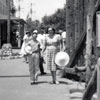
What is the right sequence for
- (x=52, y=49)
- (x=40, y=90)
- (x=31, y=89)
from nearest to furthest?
1. (x=40, y=90)
2. (x=31, y=89)
3. (x=52, y=49)

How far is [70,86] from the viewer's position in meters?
11.4

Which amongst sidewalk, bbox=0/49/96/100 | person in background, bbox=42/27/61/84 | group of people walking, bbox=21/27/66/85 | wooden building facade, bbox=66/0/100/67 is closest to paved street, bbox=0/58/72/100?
sidewalk, bbox=0/49/96/100

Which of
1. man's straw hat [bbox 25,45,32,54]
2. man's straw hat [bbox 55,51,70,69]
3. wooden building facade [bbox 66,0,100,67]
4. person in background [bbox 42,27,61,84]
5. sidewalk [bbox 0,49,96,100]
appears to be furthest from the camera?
wooden building facade [bbox 66,0,100,67]

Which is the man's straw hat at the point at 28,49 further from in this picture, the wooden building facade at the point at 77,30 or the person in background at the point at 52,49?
the wooden building facade at the point at 77,30

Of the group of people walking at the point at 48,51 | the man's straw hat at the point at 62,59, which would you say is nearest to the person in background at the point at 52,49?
the group of people walking at the point at 48,51

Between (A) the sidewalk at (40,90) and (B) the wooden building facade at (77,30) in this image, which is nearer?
(A) the sidewalk at (40,90)

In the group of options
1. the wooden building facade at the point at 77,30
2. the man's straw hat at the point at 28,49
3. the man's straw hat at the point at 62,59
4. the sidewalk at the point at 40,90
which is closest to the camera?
the sidewalk at the point at 40,90

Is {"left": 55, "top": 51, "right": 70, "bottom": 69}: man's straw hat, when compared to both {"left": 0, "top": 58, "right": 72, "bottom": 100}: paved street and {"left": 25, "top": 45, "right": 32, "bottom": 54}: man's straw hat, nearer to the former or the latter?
{"left": 0, "top": 58, "right": 72, "bottom": 100}: paved street

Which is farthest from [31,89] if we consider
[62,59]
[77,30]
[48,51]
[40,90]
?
[77,30]

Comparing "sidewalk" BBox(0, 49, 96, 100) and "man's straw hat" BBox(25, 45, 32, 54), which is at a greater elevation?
"man's straw hat" BBox(25, 45, 32, 54)

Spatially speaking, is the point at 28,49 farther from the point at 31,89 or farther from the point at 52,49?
the point at 31,89

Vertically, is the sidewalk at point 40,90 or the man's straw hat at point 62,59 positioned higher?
the man's straw hat at point 62,59

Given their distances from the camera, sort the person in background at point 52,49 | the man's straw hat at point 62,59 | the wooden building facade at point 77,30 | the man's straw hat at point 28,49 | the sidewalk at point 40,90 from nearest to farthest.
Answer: the sidewalk at point 40,90
the man's straw hat at point 62,59
the person in background at point 52,49
the man's straw hat at point 28,49
the wooden building facade at point 77,30

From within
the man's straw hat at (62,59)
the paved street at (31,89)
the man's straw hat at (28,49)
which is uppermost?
the man's straw hat at (28,49)
